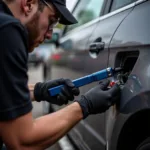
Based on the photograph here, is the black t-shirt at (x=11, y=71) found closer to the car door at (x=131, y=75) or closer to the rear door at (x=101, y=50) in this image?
the car door at (x=131, y=75)

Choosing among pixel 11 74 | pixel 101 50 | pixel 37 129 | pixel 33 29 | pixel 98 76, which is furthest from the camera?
pixel 101 50

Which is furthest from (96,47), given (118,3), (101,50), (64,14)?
(64,14)

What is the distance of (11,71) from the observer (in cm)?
175

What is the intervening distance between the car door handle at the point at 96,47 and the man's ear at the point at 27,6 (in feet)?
2.34

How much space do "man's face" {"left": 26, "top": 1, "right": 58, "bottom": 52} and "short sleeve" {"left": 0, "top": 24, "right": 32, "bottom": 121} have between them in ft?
0.75

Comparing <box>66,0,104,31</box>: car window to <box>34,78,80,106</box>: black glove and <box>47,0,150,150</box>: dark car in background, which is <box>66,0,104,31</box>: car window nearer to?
<box>47,0,150,150</box>: dark car in background

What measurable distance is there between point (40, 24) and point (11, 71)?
0.40 m

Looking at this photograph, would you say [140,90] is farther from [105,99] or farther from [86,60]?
[86,60]

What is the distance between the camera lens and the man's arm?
179cm

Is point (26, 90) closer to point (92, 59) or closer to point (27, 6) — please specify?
point (27, 6)

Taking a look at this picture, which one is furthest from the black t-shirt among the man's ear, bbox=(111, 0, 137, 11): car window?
bbox=(111, 0, 137, 11): car window

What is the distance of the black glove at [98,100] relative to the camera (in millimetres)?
2070

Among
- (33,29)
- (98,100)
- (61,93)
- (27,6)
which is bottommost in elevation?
(61,93)

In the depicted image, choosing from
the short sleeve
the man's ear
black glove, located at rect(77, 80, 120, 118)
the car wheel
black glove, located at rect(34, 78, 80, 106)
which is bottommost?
black glove, located at rect(34, 78, 80, 106)
